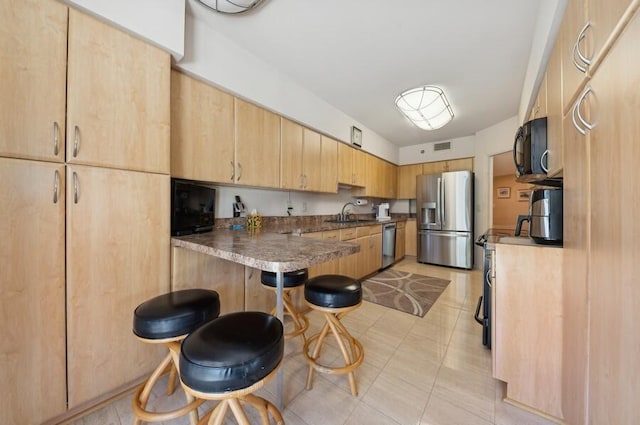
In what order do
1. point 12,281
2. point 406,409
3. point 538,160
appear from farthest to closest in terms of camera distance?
point 538,160 → point 406,409 → point 12,281

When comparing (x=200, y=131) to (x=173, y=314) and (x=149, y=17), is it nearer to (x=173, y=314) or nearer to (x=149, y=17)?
(x=149, y=17)

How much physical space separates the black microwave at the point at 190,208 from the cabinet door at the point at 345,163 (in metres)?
1.93

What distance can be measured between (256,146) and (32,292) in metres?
1.65

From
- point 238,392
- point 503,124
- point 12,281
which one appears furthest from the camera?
point 503,124

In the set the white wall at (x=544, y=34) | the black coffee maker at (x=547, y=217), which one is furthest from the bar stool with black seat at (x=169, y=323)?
the white wall at (x=544, y=34)

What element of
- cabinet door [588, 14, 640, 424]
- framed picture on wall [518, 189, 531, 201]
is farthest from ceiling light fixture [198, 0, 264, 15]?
framed picture on wall [518, 189, 531, 201]

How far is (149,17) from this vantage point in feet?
4.36

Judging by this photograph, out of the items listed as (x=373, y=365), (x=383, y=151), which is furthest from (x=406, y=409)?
(x=383, y=151)

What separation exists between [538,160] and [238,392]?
6.90 feet

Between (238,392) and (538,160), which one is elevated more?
(538,160)

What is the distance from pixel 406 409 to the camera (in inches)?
48.0

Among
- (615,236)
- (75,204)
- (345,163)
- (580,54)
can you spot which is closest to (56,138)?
(75,204)

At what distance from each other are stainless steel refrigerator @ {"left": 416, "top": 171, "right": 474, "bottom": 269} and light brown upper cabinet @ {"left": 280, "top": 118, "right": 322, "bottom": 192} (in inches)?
98.3

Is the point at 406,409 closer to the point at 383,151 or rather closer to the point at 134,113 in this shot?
the point at 134,113
